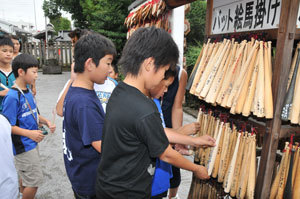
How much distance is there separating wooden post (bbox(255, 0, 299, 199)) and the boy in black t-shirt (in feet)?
2.13

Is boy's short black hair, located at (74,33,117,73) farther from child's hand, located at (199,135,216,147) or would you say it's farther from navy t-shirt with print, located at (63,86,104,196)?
child's hand, located at (199,135,216,147)

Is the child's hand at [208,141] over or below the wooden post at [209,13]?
below

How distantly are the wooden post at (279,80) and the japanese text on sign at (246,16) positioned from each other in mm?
63

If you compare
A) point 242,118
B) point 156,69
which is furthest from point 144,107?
point 242,118

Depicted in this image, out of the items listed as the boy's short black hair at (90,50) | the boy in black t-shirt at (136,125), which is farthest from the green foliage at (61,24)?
the boy in black t-shirt at (136,125)

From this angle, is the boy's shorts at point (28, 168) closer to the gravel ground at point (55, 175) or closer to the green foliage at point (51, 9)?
the gravel ground at point (55, 175)

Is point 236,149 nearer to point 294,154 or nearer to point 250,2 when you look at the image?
point 294,154

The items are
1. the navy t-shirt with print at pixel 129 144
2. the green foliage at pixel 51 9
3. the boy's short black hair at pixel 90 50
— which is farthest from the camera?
the green foliage at pixel 51 9

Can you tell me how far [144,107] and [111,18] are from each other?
37.4ft

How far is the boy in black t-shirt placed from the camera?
113cm

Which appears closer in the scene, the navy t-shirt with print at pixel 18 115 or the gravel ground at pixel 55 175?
the navy t-shirt with print at pixel 18 115

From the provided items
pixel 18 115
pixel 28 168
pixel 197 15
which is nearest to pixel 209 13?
pixel 18 115

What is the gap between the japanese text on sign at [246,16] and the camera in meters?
1.41

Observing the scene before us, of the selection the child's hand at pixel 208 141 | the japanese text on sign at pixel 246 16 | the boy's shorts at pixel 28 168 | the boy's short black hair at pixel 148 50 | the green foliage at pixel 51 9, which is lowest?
the boy's shorts at pixel 28 168
